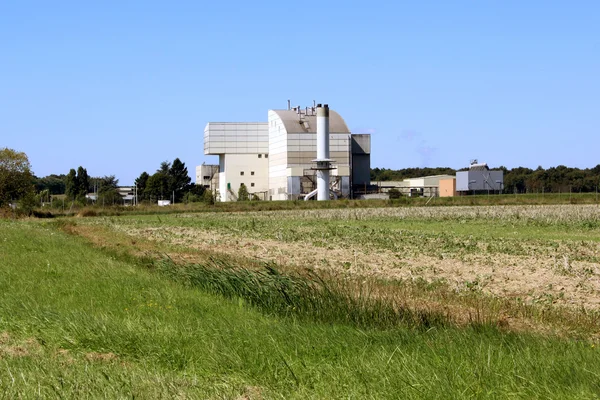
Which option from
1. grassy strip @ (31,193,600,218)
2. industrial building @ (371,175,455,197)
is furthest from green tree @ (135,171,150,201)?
grassy strip @ (31,193,600,218)

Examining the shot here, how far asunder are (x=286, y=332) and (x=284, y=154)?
10371 centimetres

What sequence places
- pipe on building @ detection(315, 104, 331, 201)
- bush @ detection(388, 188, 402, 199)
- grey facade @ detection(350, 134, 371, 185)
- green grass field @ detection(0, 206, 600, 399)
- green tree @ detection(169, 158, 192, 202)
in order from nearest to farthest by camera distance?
green grass field @ detection(0, 206, 600, 399)
pipe on building @ detection(315, 104, 331, 201)
bush @ detection(388, 188, 402, 199)
grey facade @ detection(350, 134, 371, 185)
green tree @ detection(169, 158, 192, 202)

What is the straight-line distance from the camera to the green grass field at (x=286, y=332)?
869 centimetres

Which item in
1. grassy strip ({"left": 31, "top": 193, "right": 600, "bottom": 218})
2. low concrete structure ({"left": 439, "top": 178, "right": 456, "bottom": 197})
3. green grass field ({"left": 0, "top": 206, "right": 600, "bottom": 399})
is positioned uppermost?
low concrete structure ({"left": 439, "top": 178, "right": 456, "bottom": 197})

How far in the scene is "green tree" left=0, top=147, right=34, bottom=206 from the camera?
7419 centimetres

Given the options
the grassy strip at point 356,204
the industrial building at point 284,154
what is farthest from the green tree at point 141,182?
the grassy strip at point 356,204

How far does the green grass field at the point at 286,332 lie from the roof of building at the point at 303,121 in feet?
302

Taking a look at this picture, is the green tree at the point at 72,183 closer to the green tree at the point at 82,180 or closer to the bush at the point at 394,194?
the green tree at the point at 82,180

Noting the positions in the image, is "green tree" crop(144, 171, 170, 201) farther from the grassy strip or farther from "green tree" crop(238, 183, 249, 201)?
the grassy strip

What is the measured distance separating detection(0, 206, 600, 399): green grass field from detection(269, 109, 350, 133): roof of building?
9207cm

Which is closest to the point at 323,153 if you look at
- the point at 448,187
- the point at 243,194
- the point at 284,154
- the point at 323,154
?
the point at 323,154

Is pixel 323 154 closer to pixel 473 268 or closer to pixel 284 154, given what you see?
pixel 284 154

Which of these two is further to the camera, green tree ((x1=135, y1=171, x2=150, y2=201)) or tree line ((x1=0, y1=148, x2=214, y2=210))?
green tree ((x1=135, y1=171, x2=150, y2=201))

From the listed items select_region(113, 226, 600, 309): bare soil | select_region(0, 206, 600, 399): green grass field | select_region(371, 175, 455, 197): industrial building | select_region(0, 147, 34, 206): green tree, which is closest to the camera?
select_region(0, 206, 600, 399): green grass field
